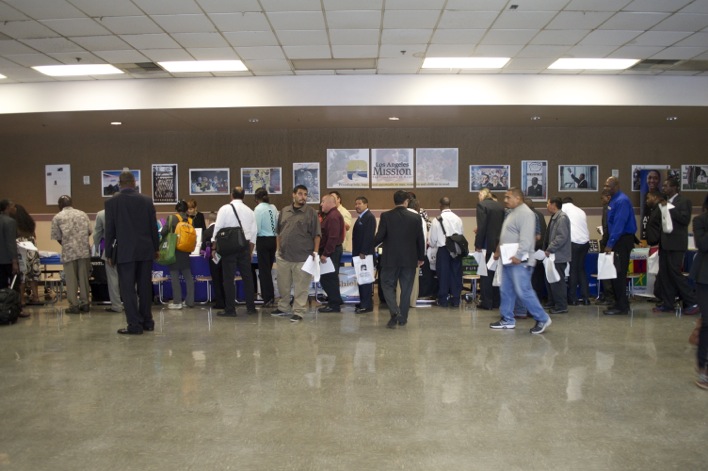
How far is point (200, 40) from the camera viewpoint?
329 inches

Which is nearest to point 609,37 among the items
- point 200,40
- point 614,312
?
point 614,312

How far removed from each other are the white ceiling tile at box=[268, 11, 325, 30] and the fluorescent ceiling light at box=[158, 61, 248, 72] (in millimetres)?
2037

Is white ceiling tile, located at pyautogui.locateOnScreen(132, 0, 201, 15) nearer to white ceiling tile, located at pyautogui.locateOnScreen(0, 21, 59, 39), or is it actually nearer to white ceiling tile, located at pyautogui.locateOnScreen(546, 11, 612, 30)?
white ceiling tile, located at pyautogui.locateOnScreen(0, 21, 59, 39)

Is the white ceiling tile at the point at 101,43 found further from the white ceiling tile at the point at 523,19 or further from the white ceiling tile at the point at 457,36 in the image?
the white ceiling tile at the point at 523,19

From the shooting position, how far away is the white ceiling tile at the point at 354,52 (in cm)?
878

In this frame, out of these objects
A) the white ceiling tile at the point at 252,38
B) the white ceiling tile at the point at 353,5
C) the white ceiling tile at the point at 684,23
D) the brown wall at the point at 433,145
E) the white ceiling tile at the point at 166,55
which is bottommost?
the brown wall at the point at 433,145

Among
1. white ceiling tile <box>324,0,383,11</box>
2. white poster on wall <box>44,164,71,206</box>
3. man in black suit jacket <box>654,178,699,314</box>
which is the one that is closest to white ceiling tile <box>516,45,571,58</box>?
man in black suit jacket <box>654,178,699,314</box>

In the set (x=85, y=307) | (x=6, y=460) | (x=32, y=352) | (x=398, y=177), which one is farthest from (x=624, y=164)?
(x=6, y=460)

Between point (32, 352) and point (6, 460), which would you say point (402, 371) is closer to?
point (6, 460)

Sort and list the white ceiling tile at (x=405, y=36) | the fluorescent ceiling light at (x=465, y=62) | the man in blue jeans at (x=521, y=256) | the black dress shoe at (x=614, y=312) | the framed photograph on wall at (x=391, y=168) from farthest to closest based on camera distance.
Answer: the framed photograph on wall at (x=391, y=168) < the fluorescent ceiling light at (x=465, y=62) < the black dress shoe at (x=614, y=312) < the white ceiling tile at (x=405, y=36) < the man in blue jeans at (x=521, y=256)

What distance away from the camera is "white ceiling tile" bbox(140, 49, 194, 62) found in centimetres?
889

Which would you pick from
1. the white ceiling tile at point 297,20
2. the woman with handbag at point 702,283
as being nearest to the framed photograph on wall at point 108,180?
the white ceiling tile at point 297,20

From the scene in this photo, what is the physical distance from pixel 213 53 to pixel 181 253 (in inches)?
119

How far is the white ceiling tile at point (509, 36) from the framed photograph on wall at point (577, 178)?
210 inches
